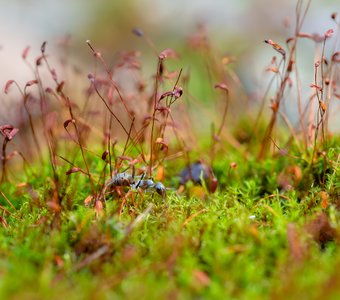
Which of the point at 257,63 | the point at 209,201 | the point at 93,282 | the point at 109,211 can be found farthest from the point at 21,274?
the point at 257,63

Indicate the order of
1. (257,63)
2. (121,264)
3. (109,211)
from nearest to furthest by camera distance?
(121,264) < (109,211) < (257,63)

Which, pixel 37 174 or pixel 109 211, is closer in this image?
pixel 109 211

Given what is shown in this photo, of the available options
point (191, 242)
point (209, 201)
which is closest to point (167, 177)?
point (209, 201)

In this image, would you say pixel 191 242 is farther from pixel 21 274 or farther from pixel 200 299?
pixel 21 274

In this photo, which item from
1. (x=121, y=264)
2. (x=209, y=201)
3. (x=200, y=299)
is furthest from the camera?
(x=209, y=201)

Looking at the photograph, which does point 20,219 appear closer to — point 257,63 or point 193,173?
point 193,173

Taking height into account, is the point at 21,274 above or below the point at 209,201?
above
